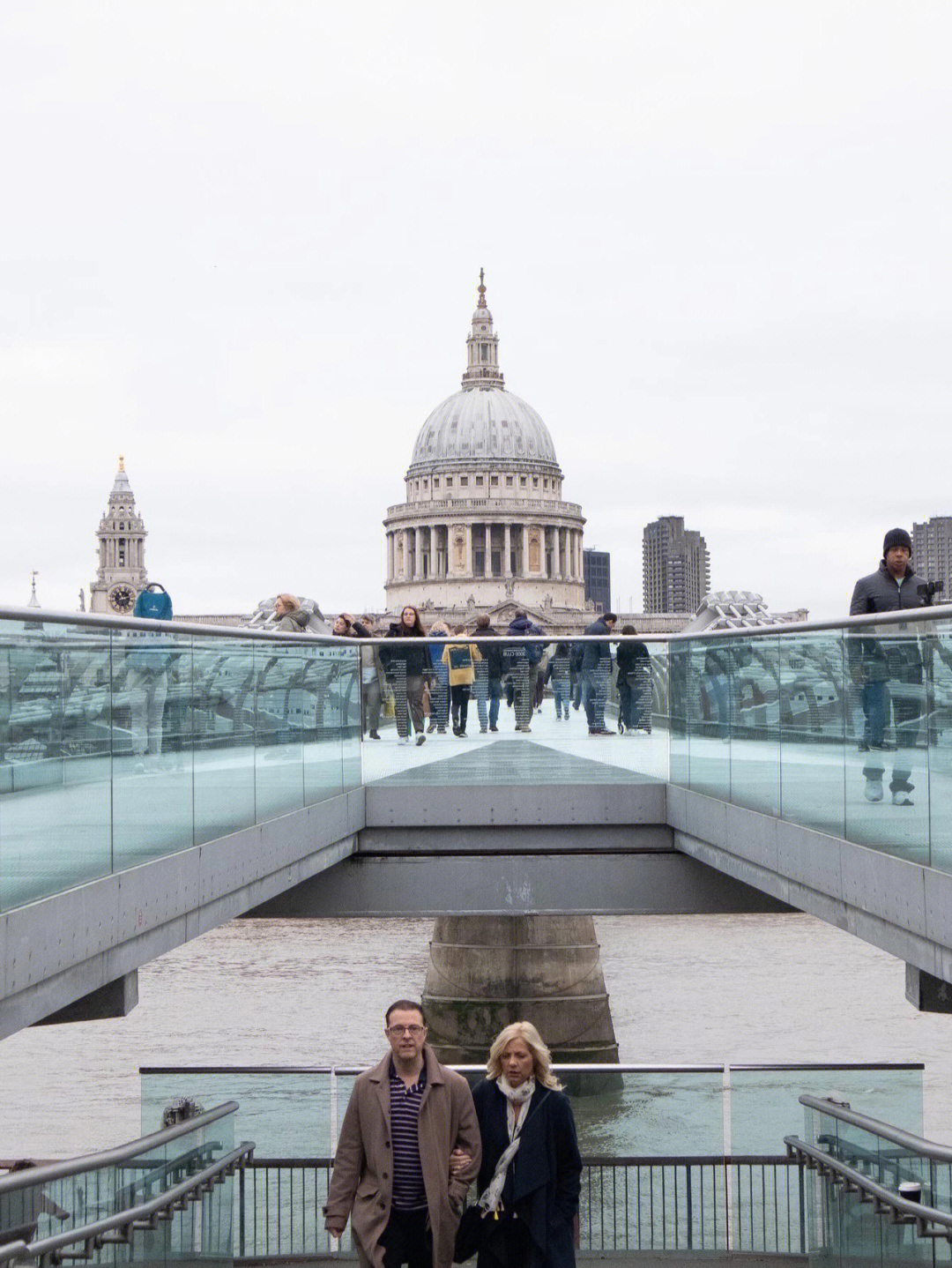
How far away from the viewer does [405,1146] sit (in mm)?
7949

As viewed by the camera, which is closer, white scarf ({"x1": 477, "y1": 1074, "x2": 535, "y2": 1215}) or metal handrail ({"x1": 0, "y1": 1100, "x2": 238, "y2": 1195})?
metal handrail ({"x1": 0, "y1": 1100, "x2": 238, "y2": 1195})

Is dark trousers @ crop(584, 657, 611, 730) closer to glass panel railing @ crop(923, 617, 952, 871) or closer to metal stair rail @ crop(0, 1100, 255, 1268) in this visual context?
metal stair rail @ crop(0, 1100, 255, 1268)

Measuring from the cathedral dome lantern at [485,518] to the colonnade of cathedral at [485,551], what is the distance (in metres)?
0.07

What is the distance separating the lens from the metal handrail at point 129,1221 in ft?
27.0

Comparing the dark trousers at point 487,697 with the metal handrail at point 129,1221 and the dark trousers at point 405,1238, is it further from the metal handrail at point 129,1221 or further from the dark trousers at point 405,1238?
the dark trousers at point 405,1238

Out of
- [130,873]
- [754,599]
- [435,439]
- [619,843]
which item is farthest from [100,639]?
[435,439]

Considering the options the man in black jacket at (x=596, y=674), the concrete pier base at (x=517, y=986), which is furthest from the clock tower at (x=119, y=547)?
the man in black jacket at (x=596, y=674)

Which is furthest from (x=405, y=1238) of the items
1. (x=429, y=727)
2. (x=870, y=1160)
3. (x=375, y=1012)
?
(x=375, y=1012)

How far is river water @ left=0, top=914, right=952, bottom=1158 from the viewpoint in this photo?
33875mm

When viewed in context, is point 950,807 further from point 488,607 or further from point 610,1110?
point 488,607

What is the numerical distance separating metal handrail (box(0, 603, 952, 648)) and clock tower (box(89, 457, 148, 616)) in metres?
164

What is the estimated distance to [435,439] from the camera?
170875 millimetres

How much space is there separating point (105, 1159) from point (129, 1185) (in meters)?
0.76

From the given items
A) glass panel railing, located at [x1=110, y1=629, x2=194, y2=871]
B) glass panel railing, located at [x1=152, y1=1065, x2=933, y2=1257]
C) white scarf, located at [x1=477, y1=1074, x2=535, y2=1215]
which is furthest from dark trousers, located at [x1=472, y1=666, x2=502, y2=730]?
white scarf, located at [x1=477, y1=1074, x2=535, y2=1215]
